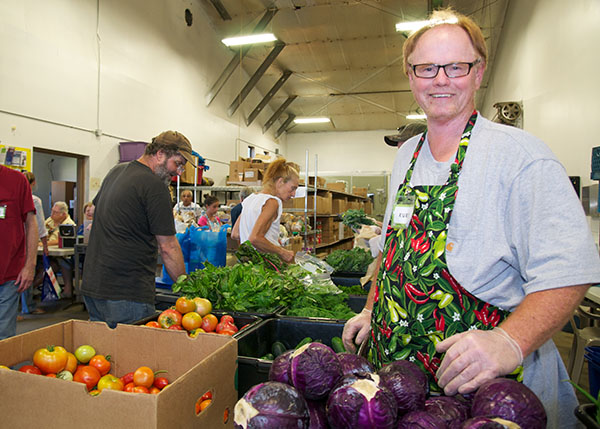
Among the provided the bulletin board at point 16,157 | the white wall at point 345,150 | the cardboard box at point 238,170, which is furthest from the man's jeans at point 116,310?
the white wall at point 345,150

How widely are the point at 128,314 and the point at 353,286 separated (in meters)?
1.66

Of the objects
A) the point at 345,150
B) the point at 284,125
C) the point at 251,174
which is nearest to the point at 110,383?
the point at 251,174

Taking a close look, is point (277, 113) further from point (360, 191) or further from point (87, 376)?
point (87, 376)

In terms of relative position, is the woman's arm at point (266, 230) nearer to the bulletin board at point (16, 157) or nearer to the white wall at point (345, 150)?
the bulletin board at point (16, 157)

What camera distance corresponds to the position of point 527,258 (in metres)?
0.99

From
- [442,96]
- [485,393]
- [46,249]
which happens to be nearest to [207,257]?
[442,96]

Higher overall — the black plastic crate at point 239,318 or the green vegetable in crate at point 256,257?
the green vegetable in crate at point 256,257

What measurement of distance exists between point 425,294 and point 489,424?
50cm

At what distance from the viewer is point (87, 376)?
1.35 meters

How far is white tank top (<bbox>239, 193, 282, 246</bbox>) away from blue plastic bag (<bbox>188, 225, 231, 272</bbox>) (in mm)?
176

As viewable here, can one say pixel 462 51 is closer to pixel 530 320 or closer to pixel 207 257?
pixel 530 320

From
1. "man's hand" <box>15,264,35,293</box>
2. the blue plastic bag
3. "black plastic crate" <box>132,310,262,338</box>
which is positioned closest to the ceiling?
the blue plastic bag

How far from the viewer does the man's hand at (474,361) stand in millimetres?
801

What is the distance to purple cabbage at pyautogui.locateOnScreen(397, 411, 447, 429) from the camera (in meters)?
0.66
